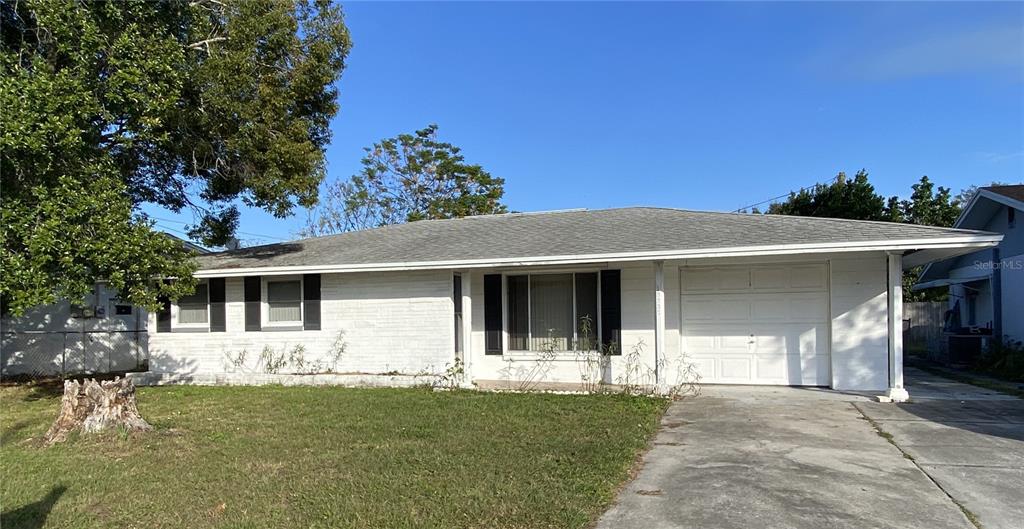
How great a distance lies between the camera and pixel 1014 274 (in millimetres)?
14211

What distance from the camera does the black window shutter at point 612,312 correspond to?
11.8 meters

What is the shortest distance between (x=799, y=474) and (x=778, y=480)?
0.32 metres

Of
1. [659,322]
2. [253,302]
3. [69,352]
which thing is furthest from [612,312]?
[69,352]

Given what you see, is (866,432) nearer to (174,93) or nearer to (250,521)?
(250,521)

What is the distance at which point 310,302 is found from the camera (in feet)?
43.1

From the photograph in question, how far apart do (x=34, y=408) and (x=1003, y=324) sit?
1958cm

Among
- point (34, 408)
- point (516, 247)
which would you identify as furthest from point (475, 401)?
point (34, 408)

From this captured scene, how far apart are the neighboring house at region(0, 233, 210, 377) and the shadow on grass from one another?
11.1 meters

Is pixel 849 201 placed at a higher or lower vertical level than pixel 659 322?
higher

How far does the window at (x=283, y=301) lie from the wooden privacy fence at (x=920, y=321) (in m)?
18.5

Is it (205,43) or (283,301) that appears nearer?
(205,43)

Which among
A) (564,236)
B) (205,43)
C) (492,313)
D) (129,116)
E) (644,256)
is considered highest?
(205,43)

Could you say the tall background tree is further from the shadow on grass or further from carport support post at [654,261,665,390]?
the shadow on grass

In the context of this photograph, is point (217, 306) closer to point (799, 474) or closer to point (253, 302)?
point (253, 302)
